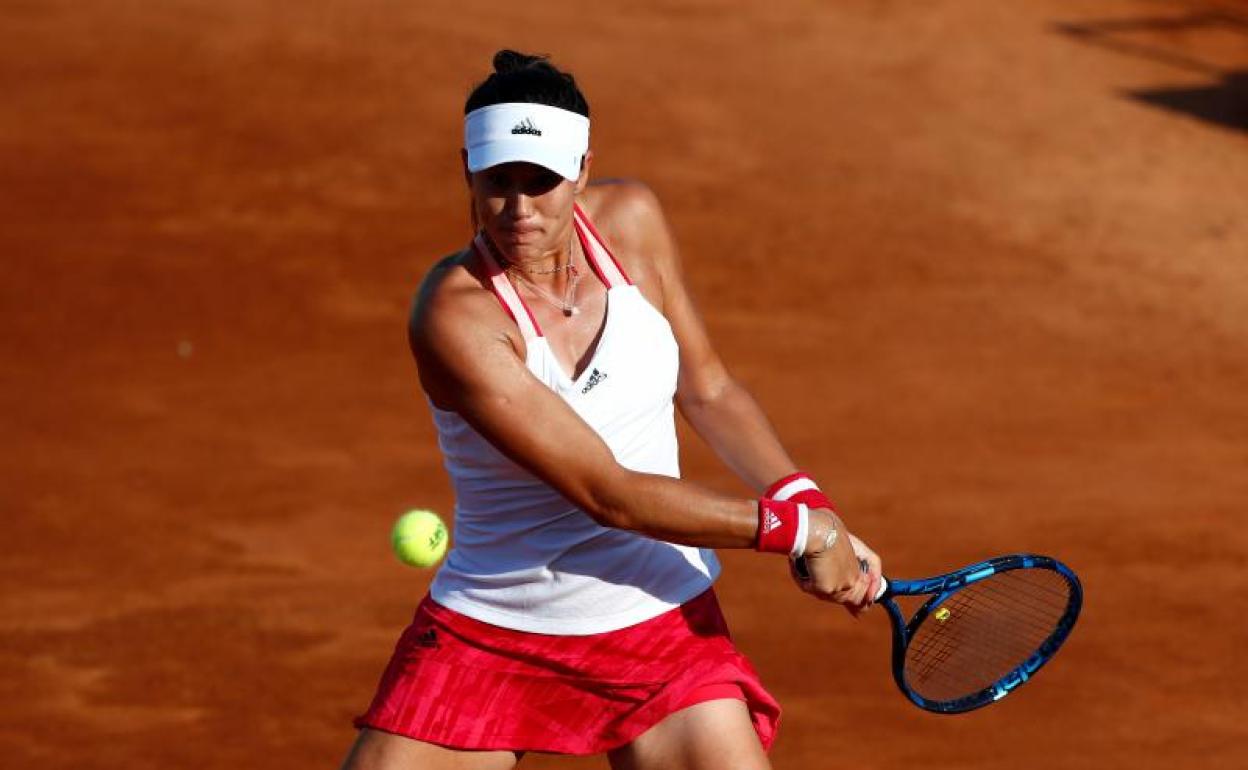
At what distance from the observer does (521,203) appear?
14.3 ft

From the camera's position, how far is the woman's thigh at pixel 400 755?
4469 millimetres

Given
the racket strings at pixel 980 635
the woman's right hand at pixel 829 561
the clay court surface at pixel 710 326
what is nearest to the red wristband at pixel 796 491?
the woman's right hand at pixel 829 561

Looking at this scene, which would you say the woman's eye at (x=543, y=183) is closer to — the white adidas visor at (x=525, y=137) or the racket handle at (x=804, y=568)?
the white adidas visor at (x=525, y=137)

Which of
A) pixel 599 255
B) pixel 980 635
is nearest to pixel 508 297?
pixel 599 255

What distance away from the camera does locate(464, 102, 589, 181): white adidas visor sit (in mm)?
4285

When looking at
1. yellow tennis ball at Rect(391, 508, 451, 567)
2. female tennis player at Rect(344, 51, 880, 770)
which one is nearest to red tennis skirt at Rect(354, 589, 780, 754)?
female tennis player at Rect(344, 51, 880, 770)

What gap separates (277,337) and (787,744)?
18.5 feet

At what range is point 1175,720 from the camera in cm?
759

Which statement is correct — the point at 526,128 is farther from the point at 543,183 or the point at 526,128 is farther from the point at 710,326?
the point at 710,326

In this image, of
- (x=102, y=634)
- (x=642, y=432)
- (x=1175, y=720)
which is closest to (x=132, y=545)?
(x=102, y=634)

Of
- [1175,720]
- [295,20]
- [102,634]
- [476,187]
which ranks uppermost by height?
[295,20]

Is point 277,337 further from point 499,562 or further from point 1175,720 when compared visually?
point 499,562

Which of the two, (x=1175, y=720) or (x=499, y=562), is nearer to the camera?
(x=499, y=562)

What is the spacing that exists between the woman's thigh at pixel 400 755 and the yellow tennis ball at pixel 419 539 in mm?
1559
